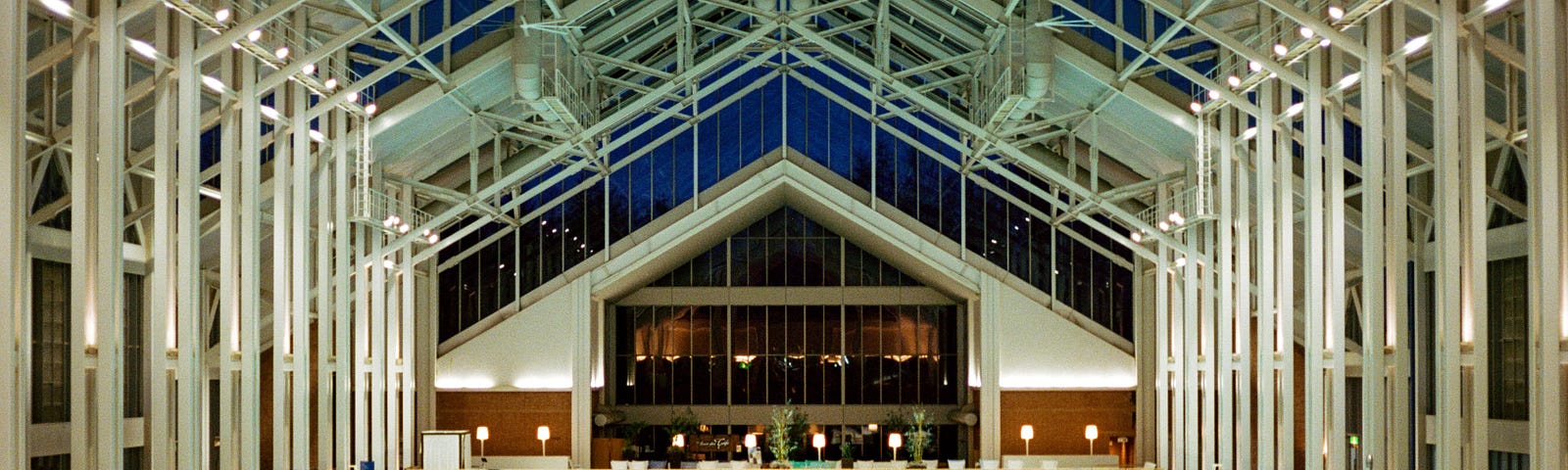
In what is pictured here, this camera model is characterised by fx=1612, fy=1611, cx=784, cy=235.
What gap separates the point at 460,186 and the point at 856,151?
9213 mm

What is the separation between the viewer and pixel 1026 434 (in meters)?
36.8

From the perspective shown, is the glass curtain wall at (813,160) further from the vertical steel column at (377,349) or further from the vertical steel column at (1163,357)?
the vertical steel column at (377,349)

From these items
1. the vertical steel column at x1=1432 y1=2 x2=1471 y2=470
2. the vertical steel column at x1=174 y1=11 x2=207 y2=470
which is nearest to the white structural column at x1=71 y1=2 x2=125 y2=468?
the vertical steel column at x1=174 y1=11 x2=207 y2=470

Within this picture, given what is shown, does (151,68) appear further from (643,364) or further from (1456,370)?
(643,364)

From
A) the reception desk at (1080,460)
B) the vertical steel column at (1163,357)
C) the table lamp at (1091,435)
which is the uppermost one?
the vertical steel column at (1163,357)

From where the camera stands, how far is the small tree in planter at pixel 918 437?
3606 cm

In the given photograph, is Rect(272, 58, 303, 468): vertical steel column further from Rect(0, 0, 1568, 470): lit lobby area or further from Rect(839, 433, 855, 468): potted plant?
Rect(839, 433, 855, 468): potted plant

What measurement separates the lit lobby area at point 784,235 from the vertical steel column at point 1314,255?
0.06 m

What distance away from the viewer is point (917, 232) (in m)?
36.8

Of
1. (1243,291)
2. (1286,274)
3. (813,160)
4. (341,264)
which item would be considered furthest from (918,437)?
(1286,274)

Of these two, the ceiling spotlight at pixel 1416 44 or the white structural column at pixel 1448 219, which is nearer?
the white structural column at pixel 1448 219

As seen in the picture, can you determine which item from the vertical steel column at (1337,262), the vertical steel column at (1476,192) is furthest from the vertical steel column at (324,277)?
the vertical steel column at (1476,192)

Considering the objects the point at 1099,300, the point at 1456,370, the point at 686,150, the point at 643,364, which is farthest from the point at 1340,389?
the point at 643,364

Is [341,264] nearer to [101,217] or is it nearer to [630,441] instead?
[101,217]
